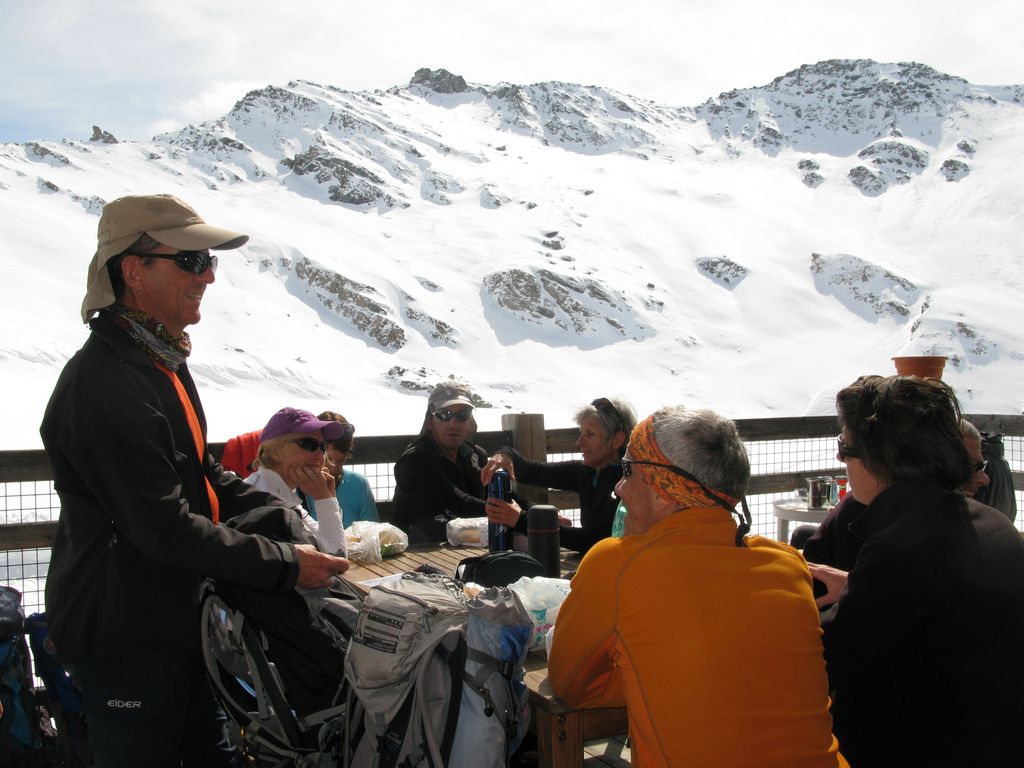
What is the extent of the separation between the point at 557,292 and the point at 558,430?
3149 inches

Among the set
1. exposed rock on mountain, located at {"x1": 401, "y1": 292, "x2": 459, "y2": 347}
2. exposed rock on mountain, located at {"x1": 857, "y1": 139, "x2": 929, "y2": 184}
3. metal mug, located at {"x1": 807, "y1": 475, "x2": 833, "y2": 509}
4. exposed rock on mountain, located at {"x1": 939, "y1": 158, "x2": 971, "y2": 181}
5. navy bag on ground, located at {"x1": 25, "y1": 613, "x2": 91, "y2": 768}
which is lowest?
navy bag on ground, located at {"x1": 25, "y1": 613, "x2": 91, "y2": 768}

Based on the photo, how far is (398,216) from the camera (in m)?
107

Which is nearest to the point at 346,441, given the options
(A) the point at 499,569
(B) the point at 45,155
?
(A) the point at 499,569

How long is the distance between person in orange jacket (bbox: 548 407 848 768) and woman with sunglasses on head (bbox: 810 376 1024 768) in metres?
0.25

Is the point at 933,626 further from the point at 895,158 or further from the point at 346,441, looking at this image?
the point at 895,158

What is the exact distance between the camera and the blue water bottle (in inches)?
140

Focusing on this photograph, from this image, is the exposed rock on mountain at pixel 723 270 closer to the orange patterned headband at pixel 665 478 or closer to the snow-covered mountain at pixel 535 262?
the snow-covered mountain at pixel 535 262

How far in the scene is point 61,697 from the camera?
3346 millimetres

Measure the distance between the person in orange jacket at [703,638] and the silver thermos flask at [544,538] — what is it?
1.03 metres

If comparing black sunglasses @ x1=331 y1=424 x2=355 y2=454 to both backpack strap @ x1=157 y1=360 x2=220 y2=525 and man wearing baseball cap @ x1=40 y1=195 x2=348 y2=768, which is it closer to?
backpack strap @ x1=157 y1=360 x2=220 y2=525

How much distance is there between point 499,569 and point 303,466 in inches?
39.2

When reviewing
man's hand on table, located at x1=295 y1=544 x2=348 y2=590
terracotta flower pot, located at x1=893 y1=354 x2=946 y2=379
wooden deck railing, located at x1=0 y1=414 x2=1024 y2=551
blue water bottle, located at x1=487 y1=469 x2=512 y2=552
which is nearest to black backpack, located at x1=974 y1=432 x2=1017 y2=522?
terracotta flower pot, located at x1=893 y1=354 x2=946 y2=379

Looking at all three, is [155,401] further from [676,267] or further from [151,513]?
[676,267]

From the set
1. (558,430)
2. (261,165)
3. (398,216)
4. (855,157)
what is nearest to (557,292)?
(398,216)
